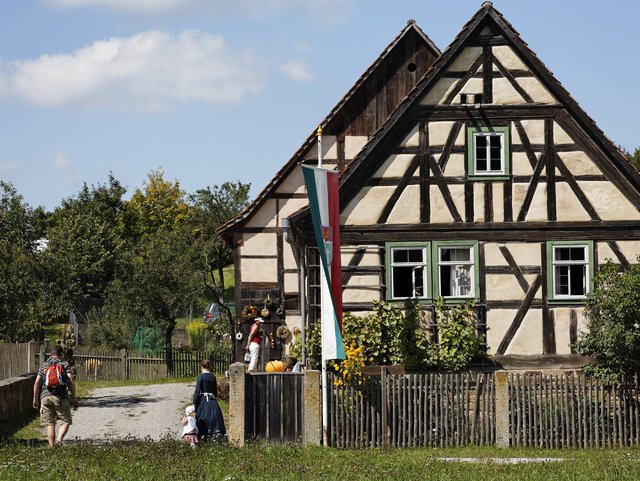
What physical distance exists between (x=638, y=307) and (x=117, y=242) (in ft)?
163

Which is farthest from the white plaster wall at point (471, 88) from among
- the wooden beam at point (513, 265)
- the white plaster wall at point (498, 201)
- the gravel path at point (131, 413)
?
the gravel path at point (131, 413)

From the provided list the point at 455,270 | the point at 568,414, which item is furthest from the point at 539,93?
the point at 568,414

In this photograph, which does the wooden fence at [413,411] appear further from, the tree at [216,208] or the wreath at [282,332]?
the tree at [216,208]

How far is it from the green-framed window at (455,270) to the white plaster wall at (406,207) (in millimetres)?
853

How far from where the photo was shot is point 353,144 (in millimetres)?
32625

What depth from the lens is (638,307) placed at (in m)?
21.7

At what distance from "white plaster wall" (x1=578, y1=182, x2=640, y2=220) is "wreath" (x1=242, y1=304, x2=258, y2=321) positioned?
11587 mm

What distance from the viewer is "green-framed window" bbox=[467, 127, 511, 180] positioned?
24.3 m

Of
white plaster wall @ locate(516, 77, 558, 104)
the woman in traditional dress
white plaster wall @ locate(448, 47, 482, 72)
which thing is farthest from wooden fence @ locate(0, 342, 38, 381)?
white plaster wall @ locate(516, 77, 558, 104)

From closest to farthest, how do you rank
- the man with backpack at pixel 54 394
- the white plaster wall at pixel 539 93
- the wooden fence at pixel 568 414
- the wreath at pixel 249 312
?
the man with backpack at pixel 54 394, the wooden fence at pixel 568 414, the white plaster wall at pixel 539 93, the wreath at pixel 249 312

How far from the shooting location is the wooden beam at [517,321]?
78.5 feet

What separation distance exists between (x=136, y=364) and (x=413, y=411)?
2162cm

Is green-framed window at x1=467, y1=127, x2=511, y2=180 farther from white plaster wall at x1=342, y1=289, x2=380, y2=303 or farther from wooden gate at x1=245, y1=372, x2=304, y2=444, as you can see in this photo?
wooden gate at x1=245, y1=372, x2=304, y2=444

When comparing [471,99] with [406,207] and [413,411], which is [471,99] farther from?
[413,411]
